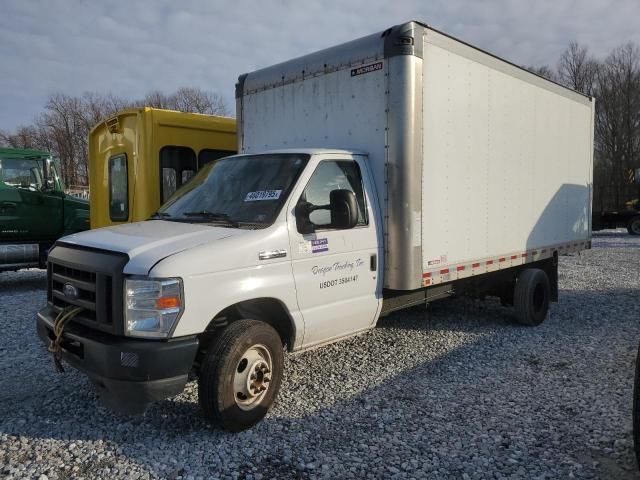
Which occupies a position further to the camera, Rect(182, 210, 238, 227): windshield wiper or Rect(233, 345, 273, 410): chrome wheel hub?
Rect(182, 210, 238, 227): windshield wiper

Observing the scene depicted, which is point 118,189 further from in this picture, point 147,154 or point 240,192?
point 240,192

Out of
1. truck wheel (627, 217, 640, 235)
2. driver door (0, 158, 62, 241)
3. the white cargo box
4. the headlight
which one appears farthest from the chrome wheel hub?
truck wheel (627, 217, 640, 235)

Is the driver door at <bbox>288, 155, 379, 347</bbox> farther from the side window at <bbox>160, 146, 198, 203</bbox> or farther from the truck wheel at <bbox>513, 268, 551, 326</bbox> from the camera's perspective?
the side window at <bbox>160, 146, 198, 203</bbox>

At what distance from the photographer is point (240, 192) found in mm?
4590

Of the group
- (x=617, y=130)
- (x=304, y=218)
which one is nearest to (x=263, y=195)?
(x=304, y=218)

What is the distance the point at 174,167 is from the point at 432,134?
437 centimetres

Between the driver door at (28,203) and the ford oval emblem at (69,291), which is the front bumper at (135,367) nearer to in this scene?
the ford oval emblem at (69,291)

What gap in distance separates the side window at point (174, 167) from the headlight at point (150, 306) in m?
4.68

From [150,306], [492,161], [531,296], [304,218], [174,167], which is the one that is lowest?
[531,296]

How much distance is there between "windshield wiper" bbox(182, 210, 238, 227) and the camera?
427cm

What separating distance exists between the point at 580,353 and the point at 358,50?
161 inches

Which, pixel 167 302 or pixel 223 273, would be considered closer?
pixel 167 302

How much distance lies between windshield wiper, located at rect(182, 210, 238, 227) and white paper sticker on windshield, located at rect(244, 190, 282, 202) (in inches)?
9.8

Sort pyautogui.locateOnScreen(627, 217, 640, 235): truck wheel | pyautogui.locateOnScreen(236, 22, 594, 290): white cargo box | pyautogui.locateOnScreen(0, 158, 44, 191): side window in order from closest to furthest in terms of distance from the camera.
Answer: pyautogui.locateOnScreen(236, 22, 594, 290): white cargo box
pyautogui.locateOnScreen(0, 158, 44, 191): side window
pyautogui.locateOnScreen(627, 217, 640, 235): truck wheel
